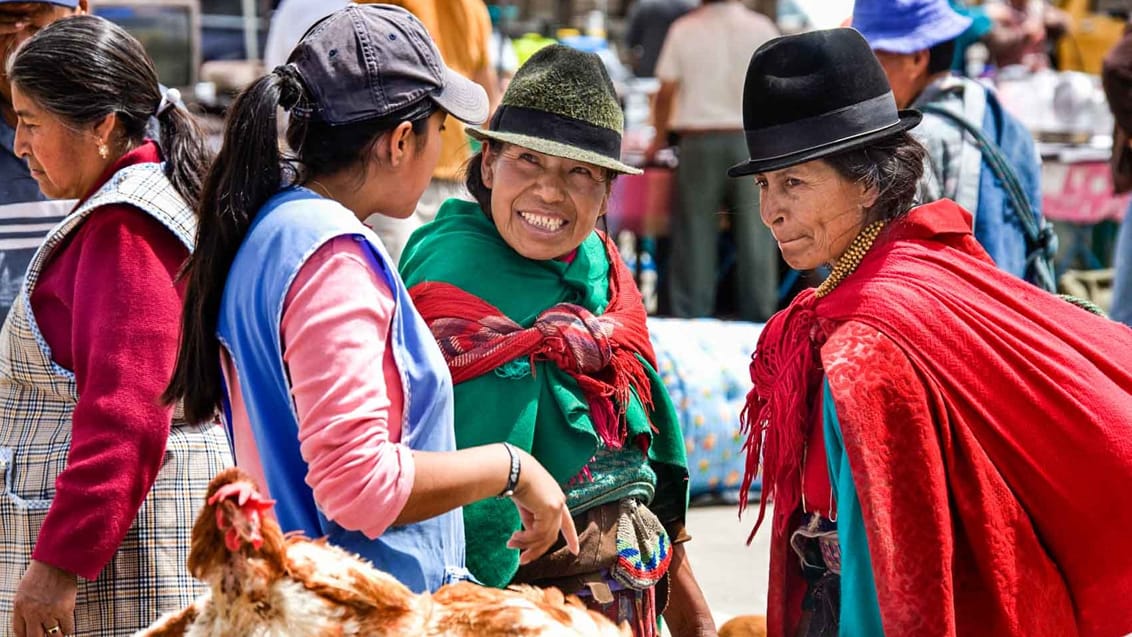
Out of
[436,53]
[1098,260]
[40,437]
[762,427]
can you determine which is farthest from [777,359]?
[1098,260]

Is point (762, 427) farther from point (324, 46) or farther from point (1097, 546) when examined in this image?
point (324, 46)

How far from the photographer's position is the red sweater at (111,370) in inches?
97.6

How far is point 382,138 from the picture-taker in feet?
7.07

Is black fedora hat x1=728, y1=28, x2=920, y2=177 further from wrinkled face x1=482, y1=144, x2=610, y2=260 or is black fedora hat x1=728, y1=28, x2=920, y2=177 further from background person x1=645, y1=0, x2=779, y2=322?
background person x1=645, y1=0, x2=779, y2=322

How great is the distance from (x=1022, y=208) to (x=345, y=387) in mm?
2946

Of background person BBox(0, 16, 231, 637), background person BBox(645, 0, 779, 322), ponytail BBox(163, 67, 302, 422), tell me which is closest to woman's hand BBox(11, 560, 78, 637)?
background person BBox(0, 16, 231, 637)

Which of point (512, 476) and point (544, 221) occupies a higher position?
point (544, 221)

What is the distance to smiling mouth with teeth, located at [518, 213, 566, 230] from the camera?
276 centimetres

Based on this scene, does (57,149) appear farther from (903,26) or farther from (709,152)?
(709,152)

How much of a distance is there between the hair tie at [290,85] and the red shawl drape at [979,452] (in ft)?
3.20

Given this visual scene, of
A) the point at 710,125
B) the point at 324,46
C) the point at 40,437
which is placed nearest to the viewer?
the point at 324,46

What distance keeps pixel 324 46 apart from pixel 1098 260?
28.5ft

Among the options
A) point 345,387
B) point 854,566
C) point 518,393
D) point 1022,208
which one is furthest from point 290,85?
point 1022,208

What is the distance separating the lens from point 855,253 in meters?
2.48
